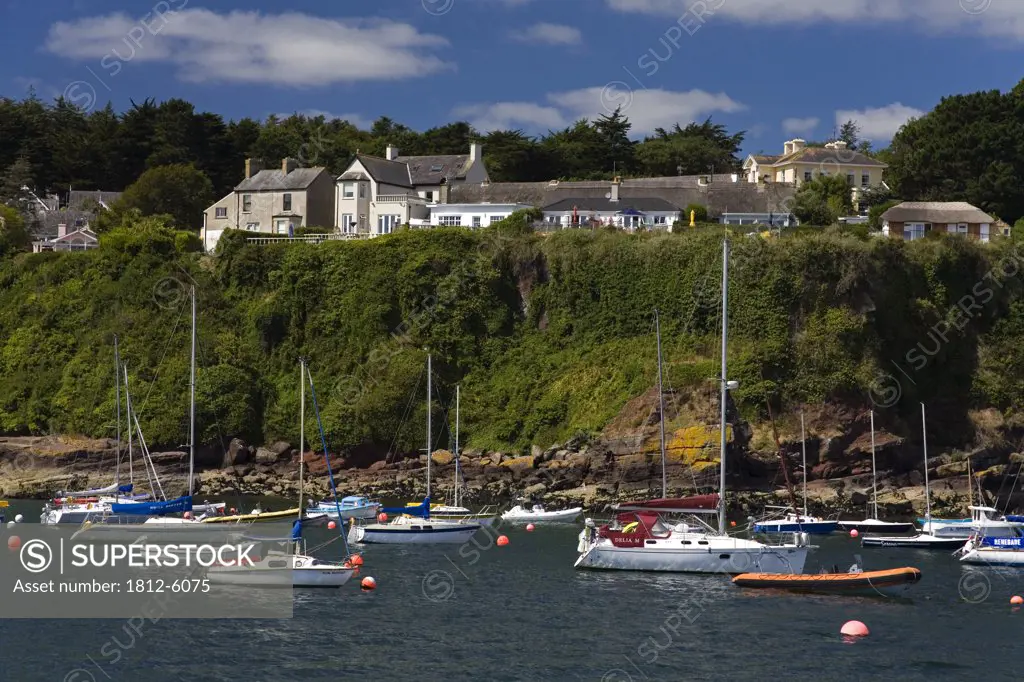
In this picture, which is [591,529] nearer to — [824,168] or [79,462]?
[79,462]

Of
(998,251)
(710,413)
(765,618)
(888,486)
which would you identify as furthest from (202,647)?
(998,251)

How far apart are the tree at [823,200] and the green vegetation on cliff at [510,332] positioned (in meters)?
9.47

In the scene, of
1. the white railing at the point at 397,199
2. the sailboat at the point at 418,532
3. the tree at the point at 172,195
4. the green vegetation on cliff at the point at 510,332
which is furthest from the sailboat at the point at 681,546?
the tree at the point at 172,195

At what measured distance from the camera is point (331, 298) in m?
80.8

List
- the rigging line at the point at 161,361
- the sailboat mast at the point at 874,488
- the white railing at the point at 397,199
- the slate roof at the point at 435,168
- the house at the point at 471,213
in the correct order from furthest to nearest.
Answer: the slate roof at the point at 435,168, the white railing at the point at 397,199, the house at the point at 471,213, the rigging line at the point at 161,361, the sailboat mast at the point at 874,488

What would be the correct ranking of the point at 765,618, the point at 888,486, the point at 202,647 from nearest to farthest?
the point at 202,647, the point at 765,618, the point at 888,486

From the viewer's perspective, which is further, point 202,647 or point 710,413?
A: point 710,413

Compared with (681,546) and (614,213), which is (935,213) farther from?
(681,546)

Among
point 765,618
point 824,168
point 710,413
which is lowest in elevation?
point 765,618

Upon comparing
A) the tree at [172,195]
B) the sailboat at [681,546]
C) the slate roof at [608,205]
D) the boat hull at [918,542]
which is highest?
the tree at [172,195]

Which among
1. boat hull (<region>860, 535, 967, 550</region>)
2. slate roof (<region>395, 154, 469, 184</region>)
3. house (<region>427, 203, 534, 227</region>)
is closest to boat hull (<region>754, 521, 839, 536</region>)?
boat hull (<region>860, 535, 967, 550</region>)

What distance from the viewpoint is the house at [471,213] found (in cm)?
8669

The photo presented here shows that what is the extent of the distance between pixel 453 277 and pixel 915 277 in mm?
28016

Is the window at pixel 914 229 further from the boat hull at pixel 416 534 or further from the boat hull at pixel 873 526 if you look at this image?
the boat hull at pixel 416 534
